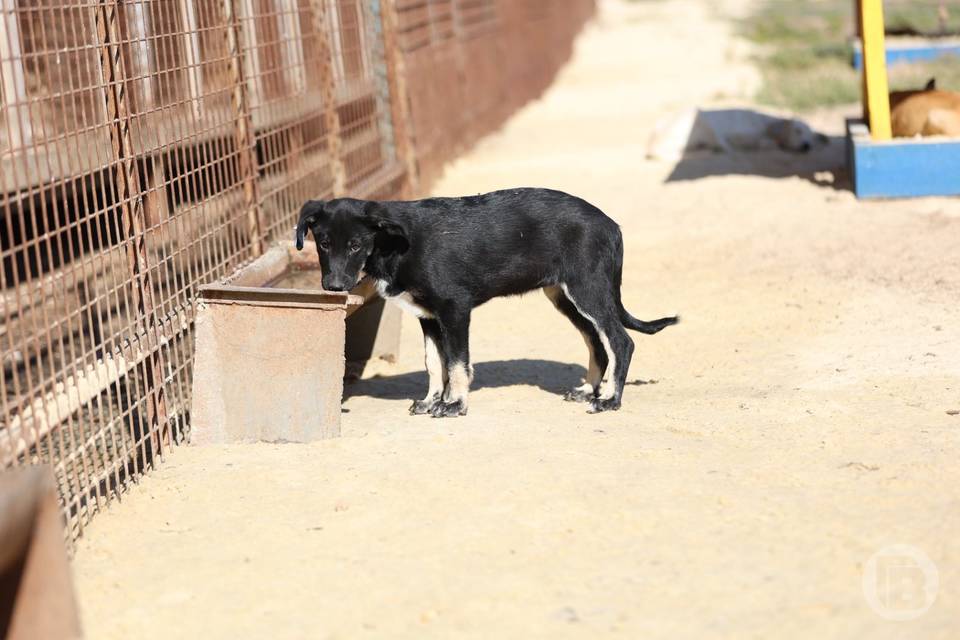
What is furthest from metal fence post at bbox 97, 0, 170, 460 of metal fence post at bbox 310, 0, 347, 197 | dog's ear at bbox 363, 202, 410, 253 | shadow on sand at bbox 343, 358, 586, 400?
metal fence post at bbox 310, 0, 347, 197

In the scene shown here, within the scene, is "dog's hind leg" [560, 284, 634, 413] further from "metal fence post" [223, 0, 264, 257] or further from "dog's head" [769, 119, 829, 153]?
"dog's head" [769, 119, 829, 153]

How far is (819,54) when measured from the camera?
2520 centimetres

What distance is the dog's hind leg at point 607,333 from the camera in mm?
5977

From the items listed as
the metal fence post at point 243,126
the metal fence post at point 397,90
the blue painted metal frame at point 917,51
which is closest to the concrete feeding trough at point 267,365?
the metal fence post at point 243,126

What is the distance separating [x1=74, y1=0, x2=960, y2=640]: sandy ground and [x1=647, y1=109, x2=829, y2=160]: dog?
5599mm

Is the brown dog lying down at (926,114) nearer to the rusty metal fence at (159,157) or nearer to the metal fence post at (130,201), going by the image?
the rusty metal fence at (159,157)

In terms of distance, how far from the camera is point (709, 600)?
145 inches

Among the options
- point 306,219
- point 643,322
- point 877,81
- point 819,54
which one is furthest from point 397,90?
point 819,54

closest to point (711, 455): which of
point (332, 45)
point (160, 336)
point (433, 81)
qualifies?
point (160, 336)

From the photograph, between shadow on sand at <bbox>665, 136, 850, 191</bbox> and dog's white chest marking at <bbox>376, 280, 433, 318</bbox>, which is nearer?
dog's white chest marking at <bbox>376, 280, 433, 318</bbox>

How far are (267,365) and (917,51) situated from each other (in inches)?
589

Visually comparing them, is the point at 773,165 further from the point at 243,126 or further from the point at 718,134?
the point at 243,126

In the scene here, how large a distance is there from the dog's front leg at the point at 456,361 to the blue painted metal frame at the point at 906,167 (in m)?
5.81

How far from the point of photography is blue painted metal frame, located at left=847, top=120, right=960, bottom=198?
33.8ft
